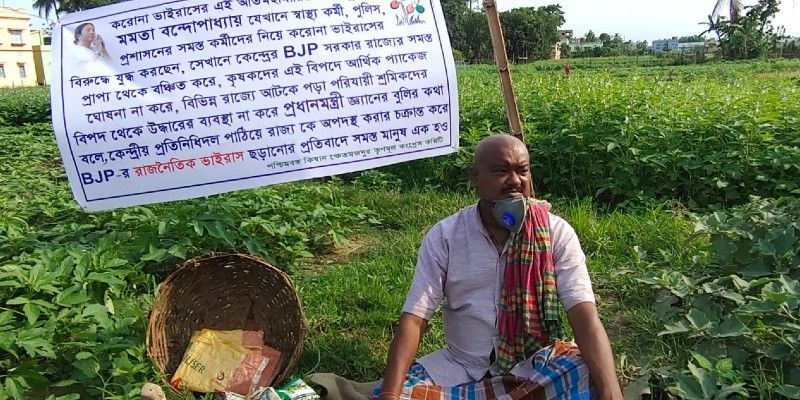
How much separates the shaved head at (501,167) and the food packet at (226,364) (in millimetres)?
1206

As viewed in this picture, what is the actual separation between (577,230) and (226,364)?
7.65 ft

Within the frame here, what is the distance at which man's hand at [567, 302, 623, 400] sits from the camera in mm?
1886

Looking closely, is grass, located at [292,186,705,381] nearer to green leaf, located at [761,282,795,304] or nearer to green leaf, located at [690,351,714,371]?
green leaf, located at [690,351,714,371]

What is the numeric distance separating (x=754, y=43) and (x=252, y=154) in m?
42.4

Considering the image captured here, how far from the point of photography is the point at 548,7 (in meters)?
60.8

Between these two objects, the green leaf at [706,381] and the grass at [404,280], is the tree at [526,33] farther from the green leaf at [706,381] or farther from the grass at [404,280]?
the green leaf at [706,381]

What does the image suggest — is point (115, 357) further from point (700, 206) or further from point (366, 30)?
point (700, 206)

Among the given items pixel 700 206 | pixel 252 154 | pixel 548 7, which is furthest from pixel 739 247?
pixel 548 7

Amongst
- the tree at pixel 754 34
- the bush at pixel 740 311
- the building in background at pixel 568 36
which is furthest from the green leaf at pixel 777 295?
the building in background at pixel 568 36

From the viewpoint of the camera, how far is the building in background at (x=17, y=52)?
4431 cm

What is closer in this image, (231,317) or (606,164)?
(231,317)

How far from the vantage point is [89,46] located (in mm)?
2531

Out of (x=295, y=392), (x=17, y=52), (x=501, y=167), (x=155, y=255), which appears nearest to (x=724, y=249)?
(x=501, y=167)

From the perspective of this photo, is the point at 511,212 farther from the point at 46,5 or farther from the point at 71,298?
the point at 46,5
